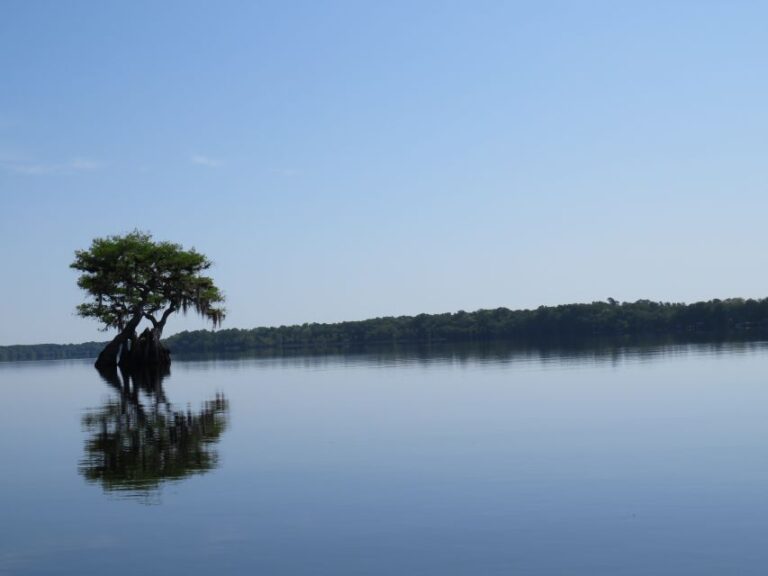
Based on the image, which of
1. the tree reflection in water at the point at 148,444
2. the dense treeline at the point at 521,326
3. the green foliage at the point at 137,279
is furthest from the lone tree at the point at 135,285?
the dense treeline at the point at 521,326

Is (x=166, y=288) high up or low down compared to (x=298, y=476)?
up

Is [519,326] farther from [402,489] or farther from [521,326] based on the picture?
[402,489]

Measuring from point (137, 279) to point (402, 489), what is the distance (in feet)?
192

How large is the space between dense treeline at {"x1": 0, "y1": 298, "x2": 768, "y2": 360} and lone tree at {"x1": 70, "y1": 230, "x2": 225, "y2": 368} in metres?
66.8

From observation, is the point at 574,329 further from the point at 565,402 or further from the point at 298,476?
the point at 298,476

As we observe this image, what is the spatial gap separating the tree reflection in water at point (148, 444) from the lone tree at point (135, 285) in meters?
38.3

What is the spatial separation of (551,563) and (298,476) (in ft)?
19.3

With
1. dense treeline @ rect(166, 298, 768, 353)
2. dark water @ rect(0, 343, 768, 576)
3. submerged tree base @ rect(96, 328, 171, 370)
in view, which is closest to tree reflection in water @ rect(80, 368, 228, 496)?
dark water @ rect(0, 343, 768, 576)

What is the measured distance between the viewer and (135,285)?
67.1 m

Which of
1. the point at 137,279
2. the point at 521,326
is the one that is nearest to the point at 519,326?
the point at 521,326

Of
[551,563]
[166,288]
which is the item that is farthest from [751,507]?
[166,288]

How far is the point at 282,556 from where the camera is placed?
29.1ft

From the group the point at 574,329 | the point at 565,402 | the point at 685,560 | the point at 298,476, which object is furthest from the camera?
the point at 574,329

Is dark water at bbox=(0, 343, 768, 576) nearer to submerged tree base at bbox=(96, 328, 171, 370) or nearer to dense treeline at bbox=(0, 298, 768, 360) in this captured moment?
submerged tree base at bbox=(96, 328, 171, 370)
